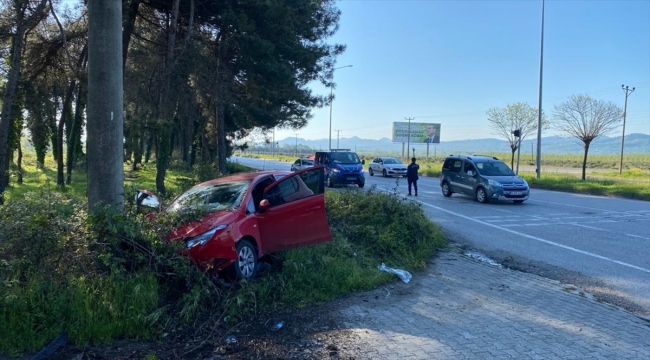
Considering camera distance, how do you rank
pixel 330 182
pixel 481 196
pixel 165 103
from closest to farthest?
1. pixel 165 103
2. pixel 481 196
3. pixel 330 182

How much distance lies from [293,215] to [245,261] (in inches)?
45.2

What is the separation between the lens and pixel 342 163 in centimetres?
2525

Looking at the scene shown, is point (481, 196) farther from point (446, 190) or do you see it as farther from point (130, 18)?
point (130, 18)

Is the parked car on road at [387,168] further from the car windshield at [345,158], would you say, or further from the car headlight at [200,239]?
the car headlight at [200,239]

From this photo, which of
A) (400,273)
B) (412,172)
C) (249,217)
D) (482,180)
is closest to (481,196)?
(482,180)

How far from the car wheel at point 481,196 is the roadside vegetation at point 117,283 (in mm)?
12371

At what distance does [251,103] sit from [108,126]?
1562 centimetres

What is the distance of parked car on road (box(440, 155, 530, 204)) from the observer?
17.6 meters

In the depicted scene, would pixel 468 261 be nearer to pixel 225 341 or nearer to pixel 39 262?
pixel 225 341

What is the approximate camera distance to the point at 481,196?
18.3m

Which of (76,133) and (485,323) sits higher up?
(76,133)

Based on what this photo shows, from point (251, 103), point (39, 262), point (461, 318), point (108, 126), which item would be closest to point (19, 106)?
point (251, 103)

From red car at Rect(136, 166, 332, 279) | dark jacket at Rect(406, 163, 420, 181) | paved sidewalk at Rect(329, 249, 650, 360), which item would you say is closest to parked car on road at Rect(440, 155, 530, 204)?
dark jacket at Rect(406, 163, 420, 181)

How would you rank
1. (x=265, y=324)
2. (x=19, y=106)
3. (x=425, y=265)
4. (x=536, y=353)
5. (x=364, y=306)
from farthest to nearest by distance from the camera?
(x=19, y=106), (x=425, y=265), (x=364, y=306), (x=265, y=324), (x=536, y=353)
